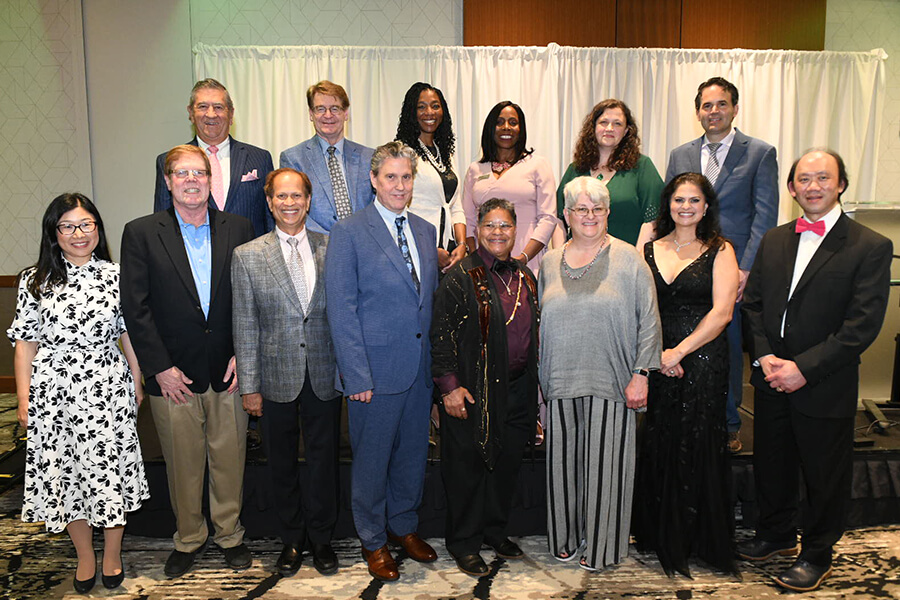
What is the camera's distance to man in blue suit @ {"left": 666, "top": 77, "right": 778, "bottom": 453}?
3.26m

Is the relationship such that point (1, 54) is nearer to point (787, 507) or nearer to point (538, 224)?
point (538, 224)

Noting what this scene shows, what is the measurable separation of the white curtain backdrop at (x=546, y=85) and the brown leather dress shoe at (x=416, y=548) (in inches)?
146

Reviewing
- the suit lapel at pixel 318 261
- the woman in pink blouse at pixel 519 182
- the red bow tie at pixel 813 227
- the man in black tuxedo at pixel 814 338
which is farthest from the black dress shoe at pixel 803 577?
the suit lapel at pixel 318 261

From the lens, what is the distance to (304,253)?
9.27 feet

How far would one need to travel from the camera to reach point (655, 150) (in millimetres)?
6043

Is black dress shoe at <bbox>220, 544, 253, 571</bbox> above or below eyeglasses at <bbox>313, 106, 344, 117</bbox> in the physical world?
below

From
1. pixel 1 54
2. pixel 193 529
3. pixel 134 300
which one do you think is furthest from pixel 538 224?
pixel 1 54

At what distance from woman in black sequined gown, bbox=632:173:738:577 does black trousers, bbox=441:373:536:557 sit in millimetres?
582

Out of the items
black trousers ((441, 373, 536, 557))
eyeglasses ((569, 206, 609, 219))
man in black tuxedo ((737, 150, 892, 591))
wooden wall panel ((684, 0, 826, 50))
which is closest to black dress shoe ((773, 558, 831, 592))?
man in black tuxedo ((737, 150, 892, 591))

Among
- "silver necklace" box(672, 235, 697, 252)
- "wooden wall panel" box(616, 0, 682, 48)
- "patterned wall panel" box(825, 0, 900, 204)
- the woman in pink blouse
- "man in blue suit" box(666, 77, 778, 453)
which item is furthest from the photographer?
"patterned wall panel" box(825, 0, 900, 204)

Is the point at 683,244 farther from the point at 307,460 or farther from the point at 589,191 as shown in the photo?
the point at 307,460

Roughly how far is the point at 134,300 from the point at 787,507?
2906 millimetres

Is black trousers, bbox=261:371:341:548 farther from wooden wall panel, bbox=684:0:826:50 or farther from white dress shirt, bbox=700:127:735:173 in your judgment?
wooden wall panel, bbox=684:0:826:50

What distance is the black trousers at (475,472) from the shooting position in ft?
9.29
